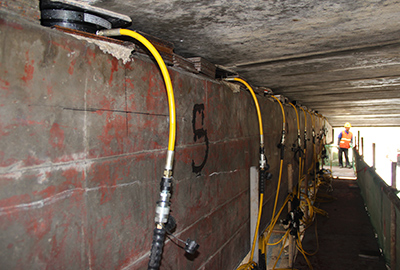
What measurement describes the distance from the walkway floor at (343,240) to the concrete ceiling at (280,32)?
3.33 m

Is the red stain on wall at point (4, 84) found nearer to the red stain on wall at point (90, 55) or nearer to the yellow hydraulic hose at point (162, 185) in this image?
the red stain on wall at point (90, 55)

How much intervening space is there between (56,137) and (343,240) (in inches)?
251

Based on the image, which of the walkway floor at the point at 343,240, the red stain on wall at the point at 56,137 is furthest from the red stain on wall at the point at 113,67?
the walkway floor at the point at 343,240

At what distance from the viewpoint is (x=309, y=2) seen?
1632 millimetres

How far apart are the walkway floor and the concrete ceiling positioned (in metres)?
3.33

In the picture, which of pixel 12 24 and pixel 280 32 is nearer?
pixel 12 24

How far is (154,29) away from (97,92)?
0.83 m

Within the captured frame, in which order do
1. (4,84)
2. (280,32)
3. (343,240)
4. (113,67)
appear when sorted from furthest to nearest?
1. (343,240)
2. (280,32)
3. (113,67)
4. (4,84)

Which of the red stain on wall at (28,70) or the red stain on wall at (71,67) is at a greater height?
the red stain on wall at (71,67)

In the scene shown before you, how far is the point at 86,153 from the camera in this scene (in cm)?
142

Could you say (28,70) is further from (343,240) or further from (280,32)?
(343,240)

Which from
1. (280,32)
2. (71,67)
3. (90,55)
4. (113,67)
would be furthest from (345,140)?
(71,67)

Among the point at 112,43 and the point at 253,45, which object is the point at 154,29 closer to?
the point at 112,43

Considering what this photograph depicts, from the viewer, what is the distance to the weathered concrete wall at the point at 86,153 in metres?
1.13
